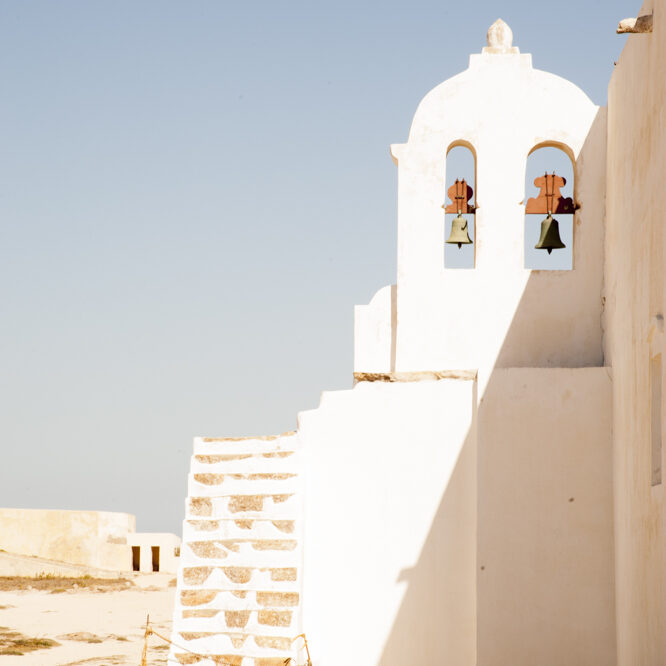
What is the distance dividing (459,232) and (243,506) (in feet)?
10.2

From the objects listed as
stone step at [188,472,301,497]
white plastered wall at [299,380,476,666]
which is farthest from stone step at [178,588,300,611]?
stone step at [188,472,301,497]

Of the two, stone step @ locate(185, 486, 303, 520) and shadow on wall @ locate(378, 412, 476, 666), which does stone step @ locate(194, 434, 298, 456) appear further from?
shadow on wall @ locate(378, 412, 476, 666)

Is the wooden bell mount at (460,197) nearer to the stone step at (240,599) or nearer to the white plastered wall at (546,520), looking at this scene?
the white plastered wall at (546,520)

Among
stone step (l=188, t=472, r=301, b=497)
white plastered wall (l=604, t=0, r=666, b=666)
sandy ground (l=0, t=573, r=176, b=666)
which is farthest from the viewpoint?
sandy ground (l=0, t=573, r=176, b=666)

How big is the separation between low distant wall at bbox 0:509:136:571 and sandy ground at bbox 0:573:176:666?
0.91 m

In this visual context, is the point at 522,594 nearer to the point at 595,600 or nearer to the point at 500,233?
the point at 595,600

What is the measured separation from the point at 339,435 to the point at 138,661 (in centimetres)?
343

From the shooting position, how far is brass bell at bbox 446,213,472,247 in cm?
859

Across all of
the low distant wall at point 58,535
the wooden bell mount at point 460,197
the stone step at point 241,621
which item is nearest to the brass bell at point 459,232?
the wooden bell mount at point 460,197

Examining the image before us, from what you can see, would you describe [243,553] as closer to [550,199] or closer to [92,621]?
[550,199]

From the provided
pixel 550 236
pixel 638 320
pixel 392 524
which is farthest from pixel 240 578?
pixel 550 236

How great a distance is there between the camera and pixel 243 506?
22.7ft

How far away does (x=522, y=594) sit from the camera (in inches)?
295

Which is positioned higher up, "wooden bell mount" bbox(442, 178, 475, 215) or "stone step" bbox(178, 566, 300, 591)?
"wooden bell mount" bbox(442, 178, 475, 215)
